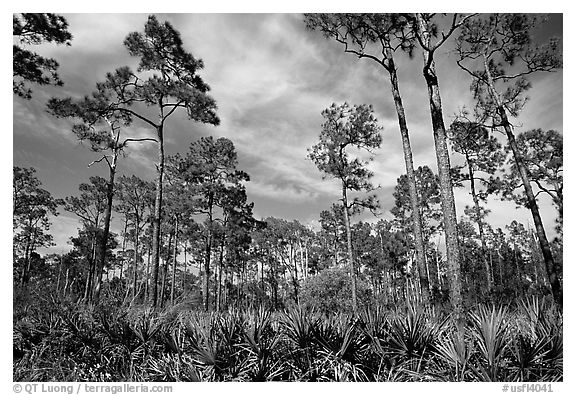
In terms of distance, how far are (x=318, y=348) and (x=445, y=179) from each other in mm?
4033

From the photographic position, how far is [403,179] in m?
28.4

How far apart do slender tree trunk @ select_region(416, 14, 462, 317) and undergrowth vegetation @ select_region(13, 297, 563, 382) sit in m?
0.92

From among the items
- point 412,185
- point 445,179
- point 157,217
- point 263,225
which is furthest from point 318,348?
point 263,225

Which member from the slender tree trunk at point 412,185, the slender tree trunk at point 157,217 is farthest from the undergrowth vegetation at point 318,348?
the slender tree trunk at point 157,217

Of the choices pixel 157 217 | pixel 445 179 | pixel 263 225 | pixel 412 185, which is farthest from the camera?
pixel 263 225

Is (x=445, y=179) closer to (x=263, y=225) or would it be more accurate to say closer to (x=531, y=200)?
(x=531, y=200)

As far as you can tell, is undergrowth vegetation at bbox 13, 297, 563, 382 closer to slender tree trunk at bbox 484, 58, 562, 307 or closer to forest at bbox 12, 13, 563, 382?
forest at bbox 12, 13, 563, 382

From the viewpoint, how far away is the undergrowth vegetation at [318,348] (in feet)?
13.1

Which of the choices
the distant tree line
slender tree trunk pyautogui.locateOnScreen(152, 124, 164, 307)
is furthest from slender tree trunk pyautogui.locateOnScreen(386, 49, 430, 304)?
slender tree trunk pyautogui.locateOnScreen(152, 124, 164, 307)

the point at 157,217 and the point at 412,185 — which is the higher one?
the point at 412,185

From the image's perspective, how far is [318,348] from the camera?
186 inches

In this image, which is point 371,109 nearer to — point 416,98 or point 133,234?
point 416,98
